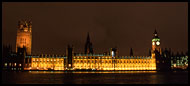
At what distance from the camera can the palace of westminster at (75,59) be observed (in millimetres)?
107688

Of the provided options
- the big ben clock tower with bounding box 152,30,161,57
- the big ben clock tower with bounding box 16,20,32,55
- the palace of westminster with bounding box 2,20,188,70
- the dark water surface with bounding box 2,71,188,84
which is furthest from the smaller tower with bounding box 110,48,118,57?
the dark water surface with bounding box 2,71,188,84

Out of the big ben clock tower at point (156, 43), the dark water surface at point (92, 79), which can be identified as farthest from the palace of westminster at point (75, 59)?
the dark water surface at point (92, 79)

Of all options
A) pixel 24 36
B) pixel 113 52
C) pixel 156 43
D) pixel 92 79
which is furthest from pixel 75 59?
pixel 92 79

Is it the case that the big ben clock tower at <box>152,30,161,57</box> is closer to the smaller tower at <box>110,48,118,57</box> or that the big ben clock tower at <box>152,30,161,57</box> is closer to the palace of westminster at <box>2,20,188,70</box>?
the palace of westminster at <box>2,20,188,70</box>

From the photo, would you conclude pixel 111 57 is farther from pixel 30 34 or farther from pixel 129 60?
pixel 30 34

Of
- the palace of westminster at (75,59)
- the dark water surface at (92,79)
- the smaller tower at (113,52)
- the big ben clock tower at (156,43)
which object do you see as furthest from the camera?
the big ben clock tower at (156,43)

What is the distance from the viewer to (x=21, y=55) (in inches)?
4247

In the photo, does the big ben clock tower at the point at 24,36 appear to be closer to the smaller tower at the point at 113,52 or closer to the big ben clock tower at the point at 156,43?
the smaller tower at the point at 113,52

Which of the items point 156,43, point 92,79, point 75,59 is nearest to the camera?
point 92,79

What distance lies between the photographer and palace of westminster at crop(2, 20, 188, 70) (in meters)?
108

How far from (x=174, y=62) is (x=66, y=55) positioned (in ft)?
236

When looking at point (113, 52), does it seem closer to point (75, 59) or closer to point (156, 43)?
point (75, 59)

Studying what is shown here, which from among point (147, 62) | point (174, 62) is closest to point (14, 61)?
point (147, 62)

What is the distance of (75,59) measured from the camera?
376 ft
